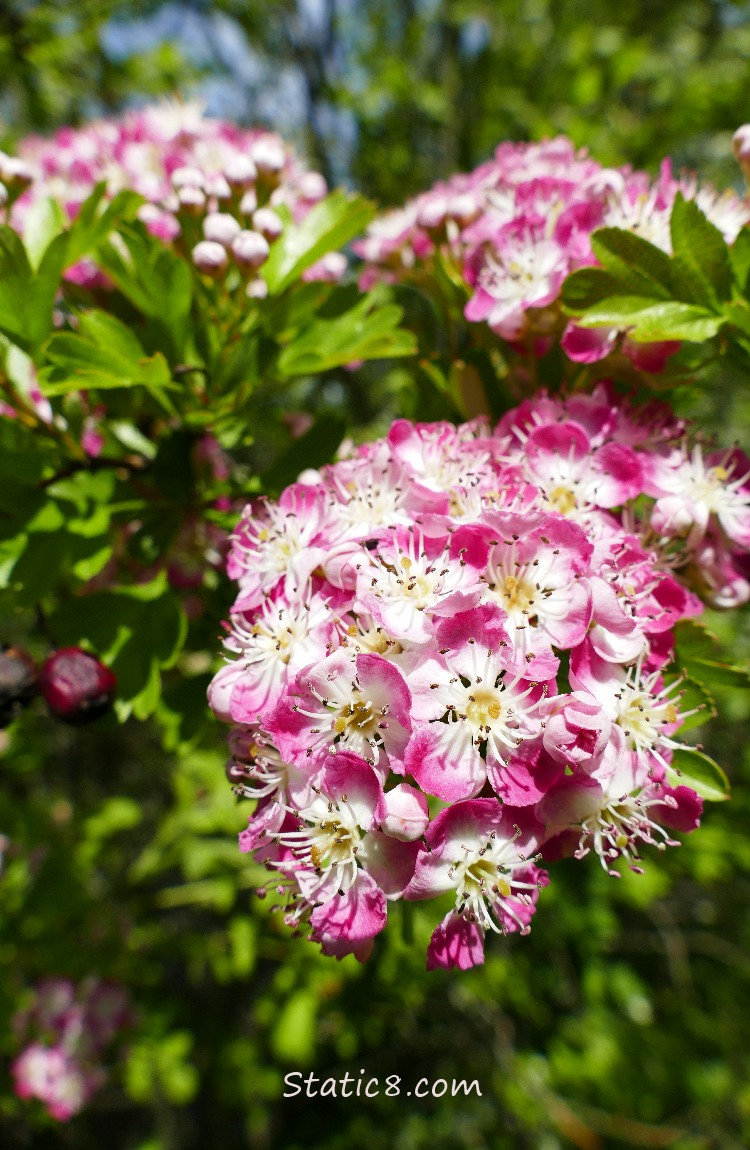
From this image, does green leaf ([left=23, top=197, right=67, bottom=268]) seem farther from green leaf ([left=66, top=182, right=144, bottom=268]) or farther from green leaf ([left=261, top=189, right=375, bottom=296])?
green leaf ([left=261, top=189, right=375, bottom=296])

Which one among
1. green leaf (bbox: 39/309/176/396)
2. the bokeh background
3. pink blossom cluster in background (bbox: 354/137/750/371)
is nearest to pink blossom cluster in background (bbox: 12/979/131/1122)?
the bokeh background

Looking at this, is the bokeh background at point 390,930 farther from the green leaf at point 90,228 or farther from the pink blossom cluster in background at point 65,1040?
the green leaf at point 90,228

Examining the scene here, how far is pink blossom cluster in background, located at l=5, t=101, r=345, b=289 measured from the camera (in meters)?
1.25

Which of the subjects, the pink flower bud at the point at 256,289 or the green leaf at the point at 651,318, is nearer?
the green leaf at the point at 651,318

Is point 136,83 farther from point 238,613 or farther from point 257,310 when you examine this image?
point 238,613

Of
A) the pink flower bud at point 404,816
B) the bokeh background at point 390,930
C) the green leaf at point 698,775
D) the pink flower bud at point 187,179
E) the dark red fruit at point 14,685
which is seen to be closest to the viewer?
the pink flower bud at point 404,816

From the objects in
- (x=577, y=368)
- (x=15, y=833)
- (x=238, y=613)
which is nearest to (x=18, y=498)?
(x=238, y=613)

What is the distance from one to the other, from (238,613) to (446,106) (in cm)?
354

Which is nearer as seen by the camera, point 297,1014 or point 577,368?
point 577,368

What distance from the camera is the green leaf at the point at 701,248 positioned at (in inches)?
38.3

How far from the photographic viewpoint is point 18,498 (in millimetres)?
1163

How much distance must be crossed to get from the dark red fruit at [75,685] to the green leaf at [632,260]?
921 millimetres

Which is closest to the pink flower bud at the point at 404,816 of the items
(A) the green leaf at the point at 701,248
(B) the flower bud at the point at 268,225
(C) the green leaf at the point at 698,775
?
(C) the green leaf at the point at 698,775

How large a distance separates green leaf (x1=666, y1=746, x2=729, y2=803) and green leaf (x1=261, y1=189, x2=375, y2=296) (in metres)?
0.93
